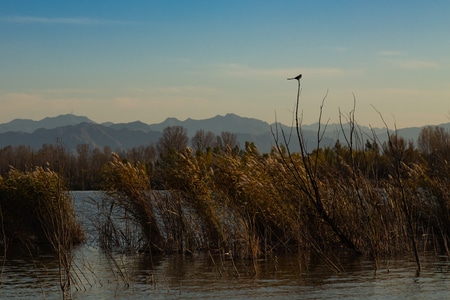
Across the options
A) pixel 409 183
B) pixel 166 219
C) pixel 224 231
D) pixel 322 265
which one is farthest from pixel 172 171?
pixel 409 183

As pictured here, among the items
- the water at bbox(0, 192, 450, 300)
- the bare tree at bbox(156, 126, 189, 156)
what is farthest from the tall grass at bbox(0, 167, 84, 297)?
the bare tree at bbox(156, 126, 189, 156)

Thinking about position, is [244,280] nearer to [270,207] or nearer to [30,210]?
[270,207]

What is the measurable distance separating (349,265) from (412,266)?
5.16 ft

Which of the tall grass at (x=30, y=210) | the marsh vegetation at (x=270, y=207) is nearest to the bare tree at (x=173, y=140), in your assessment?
the tall grass at (x=30, y=210)

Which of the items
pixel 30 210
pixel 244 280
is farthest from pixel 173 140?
pixel 244 280

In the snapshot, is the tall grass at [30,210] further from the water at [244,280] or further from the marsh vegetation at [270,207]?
the water at [244,280]

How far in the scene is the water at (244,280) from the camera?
13.8 metres

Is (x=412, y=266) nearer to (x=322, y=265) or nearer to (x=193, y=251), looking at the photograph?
(x=322, y=265)

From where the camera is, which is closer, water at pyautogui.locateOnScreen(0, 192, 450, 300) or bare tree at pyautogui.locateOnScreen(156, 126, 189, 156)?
water at pyautogui.locateOnScreen(0, 192, 450, 300)

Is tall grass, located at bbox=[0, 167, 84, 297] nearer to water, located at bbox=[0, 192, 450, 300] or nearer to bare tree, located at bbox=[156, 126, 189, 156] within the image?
water, located at bbox=[0, 192, 450, 300]

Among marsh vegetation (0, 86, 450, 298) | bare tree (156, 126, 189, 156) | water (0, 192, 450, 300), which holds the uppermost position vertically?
bare tree (156, 126, 189, 156)

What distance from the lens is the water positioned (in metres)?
13.8

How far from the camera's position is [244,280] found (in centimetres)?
1545

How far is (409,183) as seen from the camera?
2062cm
